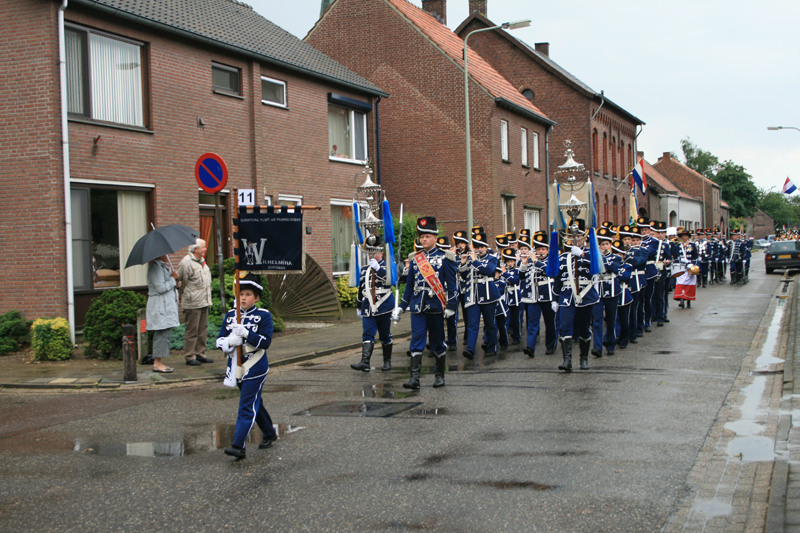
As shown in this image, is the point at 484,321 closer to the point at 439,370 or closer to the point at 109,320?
the point at 439,370

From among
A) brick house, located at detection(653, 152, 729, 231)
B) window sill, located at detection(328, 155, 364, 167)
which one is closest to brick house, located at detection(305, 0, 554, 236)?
window sill, located at detection(328, 155, 364, 167)

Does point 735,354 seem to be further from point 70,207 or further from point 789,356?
point 70,207

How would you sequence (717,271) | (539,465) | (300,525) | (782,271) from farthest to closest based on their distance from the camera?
(782,271)
(717,271)
(539,465)
(300,525)

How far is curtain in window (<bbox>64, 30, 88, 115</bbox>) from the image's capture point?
13.6 metres

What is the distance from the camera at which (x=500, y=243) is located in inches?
513

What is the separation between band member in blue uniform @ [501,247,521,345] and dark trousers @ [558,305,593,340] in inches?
94.6

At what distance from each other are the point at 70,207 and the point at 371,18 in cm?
1691

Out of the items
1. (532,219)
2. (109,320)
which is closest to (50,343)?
(109,320)

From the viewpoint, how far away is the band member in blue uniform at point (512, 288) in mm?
13086

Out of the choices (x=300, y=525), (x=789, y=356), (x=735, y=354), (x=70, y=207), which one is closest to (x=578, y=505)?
(x=300, y=525)

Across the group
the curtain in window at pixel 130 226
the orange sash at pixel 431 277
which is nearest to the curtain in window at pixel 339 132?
the curtain in window at pixel 130 226

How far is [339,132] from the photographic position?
71.9 ft

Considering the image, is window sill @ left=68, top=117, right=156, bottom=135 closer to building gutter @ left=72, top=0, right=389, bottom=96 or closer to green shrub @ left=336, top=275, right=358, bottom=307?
building gutter @ left=72, top=0, right=389, bottom=96

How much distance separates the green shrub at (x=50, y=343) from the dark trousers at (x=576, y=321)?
744 centimetres
